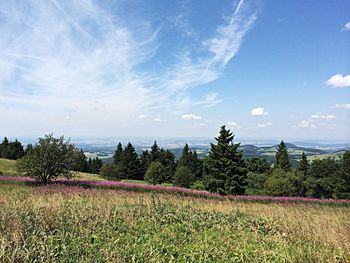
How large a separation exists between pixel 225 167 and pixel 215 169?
164 cm

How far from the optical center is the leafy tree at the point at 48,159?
22.4 m

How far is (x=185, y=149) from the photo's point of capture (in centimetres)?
9012

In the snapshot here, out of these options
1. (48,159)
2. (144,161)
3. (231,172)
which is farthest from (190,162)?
(48,159)

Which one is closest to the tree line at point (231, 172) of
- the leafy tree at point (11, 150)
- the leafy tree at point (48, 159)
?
the leafy tree at point (48, 159)

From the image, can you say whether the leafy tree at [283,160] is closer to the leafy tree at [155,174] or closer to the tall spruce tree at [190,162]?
the tall spruce tree at [190,162]

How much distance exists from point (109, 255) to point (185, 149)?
280 ft

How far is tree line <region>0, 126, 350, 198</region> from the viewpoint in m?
23.0

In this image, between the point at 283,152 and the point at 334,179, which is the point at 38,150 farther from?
the point at 283,152

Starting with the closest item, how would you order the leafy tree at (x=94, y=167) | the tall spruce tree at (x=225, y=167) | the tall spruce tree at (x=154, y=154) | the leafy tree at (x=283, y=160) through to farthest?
the tall spruce tree at (x=225, y=167) < the leafy tree at (x=283, y=160) < the tall spruce tree at (x=154, y=154) < the leafy tree at (x=94, y=167)

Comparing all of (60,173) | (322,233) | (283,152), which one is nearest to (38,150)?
(60,173)

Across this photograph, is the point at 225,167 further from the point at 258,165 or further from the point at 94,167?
the point at 94,167

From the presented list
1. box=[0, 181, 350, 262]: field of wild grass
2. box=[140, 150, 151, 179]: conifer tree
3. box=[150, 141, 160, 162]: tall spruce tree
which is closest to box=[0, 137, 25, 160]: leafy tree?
box=[140, 150, 151, 179]: conifer tree

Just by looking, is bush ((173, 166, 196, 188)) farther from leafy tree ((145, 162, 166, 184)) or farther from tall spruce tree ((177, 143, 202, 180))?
tall spruce tree ((177, 143, 202, 180))

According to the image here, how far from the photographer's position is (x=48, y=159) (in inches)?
891
